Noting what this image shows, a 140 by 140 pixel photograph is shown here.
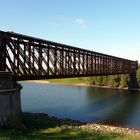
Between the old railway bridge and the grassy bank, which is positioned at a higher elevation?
the old railway bridge

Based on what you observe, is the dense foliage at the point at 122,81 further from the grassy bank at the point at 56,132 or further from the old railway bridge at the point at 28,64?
the grassy bank at the point at 56,132

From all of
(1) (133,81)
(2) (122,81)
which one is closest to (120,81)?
(2) (122,81)

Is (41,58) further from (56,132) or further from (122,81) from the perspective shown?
(122,81)

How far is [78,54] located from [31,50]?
85.0 ft

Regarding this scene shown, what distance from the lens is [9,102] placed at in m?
35.3

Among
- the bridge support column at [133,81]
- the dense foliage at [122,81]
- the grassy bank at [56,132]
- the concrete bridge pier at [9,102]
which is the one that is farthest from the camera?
the dense foliage at [122,81]

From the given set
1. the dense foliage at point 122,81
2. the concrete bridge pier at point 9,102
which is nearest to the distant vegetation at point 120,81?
the dense foliage at point 122,81

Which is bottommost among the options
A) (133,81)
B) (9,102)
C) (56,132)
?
(56,132)

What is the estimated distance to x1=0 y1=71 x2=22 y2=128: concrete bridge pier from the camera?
3459 centimetres

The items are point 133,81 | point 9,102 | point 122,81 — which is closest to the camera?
point 9,102

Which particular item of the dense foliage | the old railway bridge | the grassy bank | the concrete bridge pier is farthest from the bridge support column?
the concrete bridge pier

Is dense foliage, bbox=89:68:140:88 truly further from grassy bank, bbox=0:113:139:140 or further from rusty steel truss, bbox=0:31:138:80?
grassy bank, bbox=0:113:139:140

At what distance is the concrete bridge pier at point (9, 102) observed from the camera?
34594 millimetres

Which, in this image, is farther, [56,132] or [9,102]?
[56,132]
